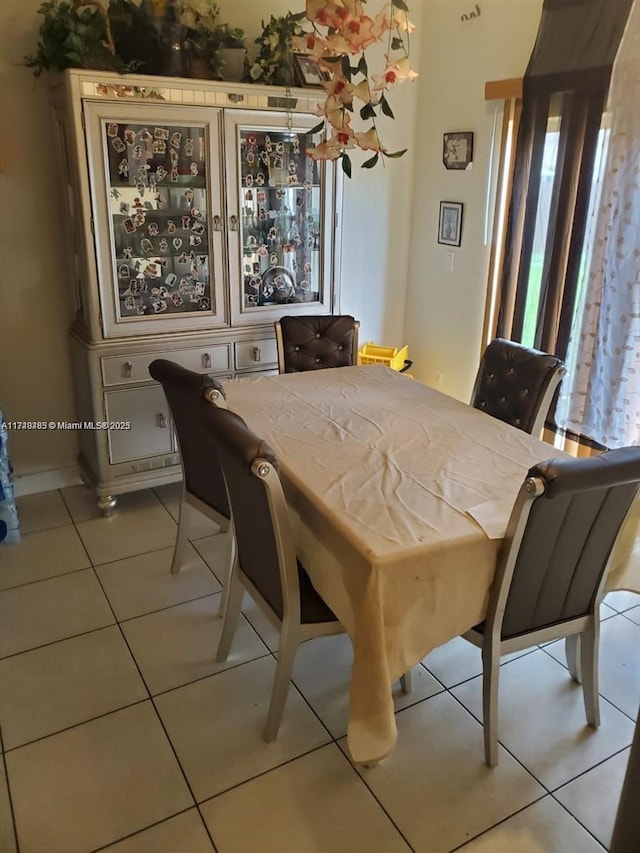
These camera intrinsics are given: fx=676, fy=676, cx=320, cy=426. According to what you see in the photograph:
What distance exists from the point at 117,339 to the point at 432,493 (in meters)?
1.78

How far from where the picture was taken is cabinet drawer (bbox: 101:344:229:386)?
3051 mm

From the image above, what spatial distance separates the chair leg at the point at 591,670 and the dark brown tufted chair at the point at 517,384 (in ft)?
2.53

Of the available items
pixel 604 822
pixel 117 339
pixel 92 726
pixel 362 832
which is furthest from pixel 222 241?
pixel 604 822

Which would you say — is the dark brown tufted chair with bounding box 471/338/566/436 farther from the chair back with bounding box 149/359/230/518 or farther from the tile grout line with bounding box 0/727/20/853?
the tile grout line with bounding box 0/727/20/853

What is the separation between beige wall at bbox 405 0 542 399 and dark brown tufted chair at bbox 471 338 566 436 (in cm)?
104

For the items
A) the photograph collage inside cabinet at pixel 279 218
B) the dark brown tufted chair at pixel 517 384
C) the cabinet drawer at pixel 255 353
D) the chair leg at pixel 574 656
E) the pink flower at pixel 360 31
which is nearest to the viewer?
the pink flower at pixel 360 31

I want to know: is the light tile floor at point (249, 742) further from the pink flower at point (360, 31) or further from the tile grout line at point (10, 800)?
the pink flower at point (360, 31)

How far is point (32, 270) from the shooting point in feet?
10.4

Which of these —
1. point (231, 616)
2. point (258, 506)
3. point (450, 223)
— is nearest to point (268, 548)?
point (258, 506)

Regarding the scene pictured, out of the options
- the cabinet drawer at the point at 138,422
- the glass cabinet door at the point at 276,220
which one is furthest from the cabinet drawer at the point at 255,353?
the cabinet drawer at the point at 138,422

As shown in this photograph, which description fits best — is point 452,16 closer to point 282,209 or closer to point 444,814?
point 282,209

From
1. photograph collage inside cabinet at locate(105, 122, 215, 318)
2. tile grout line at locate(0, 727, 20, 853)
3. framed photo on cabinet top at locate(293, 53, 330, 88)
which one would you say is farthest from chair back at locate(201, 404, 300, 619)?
framed photo on cabinet top at locate(293, 53, 330, 88)

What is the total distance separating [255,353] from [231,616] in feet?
5.05

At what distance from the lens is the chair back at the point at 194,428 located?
2152mm
